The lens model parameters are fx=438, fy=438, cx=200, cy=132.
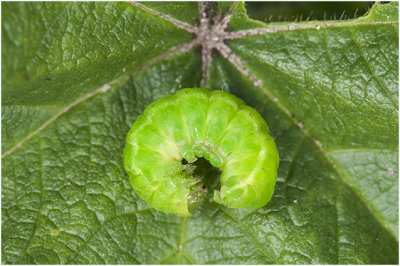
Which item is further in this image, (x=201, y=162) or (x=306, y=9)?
(x=306, y=9)

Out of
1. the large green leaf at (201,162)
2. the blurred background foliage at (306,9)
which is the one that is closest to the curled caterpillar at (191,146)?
the large green leaf at (201,162)

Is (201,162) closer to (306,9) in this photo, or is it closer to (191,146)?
(191,146)

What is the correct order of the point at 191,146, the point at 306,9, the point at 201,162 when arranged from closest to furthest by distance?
the point at 191,146 < the point at 201,162 < the point at 306,9

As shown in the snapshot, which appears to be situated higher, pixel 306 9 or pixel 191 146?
pixel 306 9

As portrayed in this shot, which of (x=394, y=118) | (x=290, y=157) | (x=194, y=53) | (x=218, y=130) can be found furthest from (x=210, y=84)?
(x=394, y=118)

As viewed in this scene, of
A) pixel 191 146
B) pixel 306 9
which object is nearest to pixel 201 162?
pixel 191 146

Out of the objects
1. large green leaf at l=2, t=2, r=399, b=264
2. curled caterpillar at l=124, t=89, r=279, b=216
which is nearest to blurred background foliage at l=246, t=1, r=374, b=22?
large green leaf at l=2, t=2, r=399, b=264
